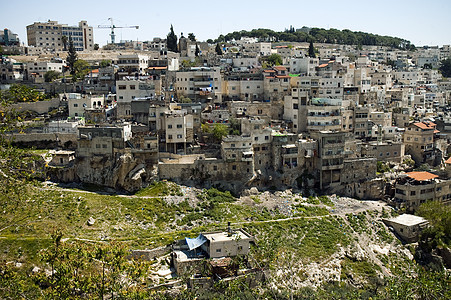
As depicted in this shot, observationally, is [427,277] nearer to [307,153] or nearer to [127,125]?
[307,153]

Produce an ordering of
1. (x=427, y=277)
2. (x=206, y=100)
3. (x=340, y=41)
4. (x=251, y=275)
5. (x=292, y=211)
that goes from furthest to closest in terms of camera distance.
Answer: (x=340, y=41)
(x=206, y=100)
(x=292, y=211)
(x=251, y=275)
(x=427, y=277)

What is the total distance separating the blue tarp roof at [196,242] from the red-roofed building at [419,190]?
59.8 feet

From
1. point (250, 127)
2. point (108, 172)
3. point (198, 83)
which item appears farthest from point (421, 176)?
point (108, 172)

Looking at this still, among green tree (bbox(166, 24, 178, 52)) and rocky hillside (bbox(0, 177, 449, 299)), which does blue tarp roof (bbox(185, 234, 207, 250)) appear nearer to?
rocky hillside (bbox(0, 177, 449, 299))

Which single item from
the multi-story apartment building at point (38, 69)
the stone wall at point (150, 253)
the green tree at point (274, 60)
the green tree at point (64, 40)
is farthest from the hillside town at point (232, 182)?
the green tree at point (64, 40)

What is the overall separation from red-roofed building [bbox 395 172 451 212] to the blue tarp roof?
18229 mm

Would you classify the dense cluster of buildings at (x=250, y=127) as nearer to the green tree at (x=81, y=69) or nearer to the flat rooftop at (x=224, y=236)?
Result: the green tree at (x=81, y=69)

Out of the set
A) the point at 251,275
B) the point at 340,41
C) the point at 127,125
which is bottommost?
the point at 251,275

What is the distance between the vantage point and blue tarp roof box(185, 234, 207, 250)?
95.7 ft

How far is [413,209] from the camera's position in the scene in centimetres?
3966

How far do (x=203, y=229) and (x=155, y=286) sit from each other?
22.2 feet

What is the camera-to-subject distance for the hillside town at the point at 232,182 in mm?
27609

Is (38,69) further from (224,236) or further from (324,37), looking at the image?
(324,37)

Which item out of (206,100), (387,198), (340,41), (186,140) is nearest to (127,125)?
(186,140)
